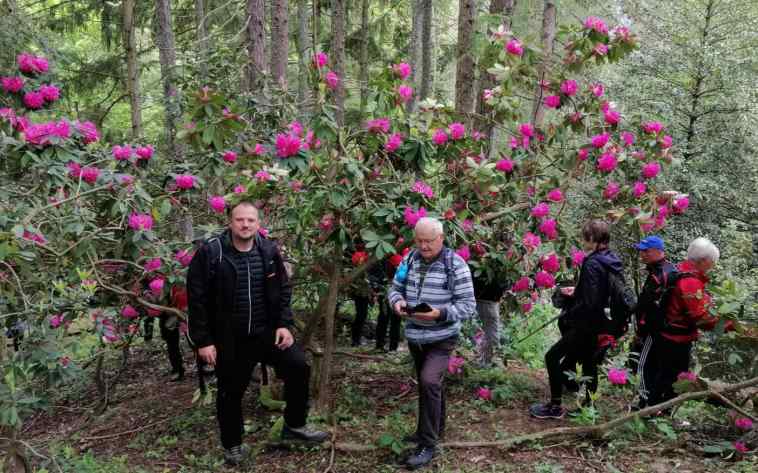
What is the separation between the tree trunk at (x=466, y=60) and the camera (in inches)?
256

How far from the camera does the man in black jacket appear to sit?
3.74 meters

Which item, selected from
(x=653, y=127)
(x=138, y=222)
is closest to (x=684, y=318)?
(x=653, y=127)

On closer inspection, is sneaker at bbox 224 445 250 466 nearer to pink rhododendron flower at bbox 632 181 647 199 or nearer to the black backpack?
the black backpack

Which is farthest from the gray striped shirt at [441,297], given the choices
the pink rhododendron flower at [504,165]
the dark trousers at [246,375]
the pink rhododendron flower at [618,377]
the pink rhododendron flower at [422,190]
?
the pink rhododendron flower at [618,377]

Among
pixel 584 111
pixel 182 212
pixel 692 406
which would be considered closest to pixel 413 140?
pixel 584 111

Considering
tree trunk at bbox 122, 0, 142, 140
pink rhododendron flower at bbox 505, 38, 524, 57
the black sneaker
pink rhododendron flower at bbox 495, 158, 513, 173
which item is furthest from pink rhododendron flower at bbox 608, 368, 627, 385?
tree trunk at bbox 122, 0, 142, 140

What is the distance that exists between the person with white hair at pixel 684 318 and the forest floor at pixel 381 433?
1.06 feet

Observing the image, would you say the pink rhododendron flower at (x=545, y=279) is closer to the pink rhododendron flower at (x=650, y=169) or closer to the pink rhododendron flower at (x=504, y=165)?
the pink rhododendron flower at (x=504, y=165)

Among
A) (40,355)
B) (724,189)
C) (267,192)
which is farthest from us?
(724,189)

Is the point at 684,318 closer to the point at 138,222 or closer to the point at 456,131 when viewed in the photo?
the point at 456,131

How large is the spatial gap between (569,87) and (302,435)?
3.39 m

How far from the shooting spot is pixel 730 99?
33.0 ft

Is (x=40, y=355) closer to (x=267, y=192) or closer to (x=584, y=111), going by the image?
(x=267, y=192)

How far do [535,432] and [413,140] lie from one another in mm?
2369
